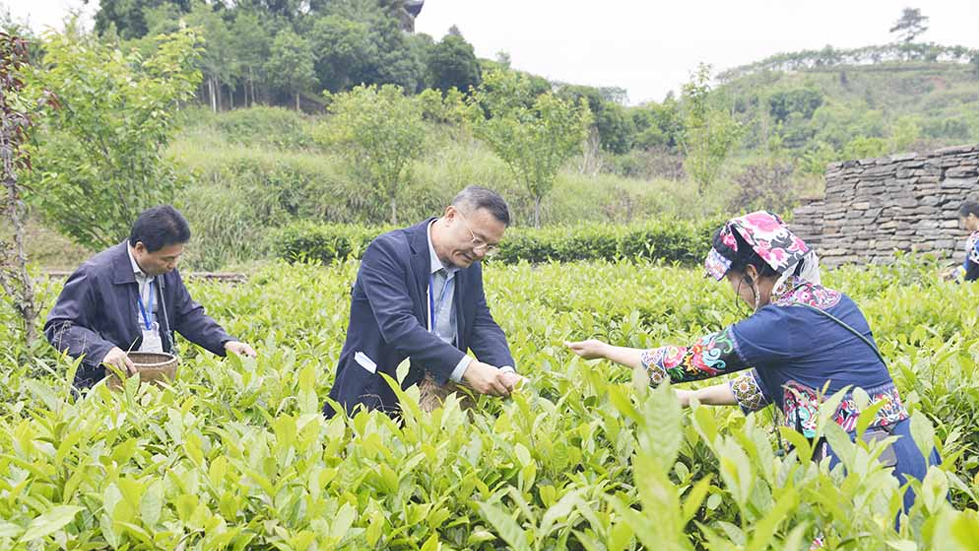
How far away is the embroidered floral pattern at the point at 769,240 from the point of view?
85.7 inches

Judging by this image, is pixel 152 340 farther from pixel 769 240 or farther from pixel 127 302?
pixel 769 240

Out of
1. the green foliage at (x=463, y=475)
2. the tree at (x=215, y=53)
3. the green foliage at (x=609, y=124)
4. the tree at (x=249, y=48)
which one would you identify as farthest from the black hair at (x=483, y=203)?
the tree at (x=249, y=48)

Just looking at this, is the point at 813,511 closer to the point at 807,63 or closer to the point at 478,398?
the point at 478,398

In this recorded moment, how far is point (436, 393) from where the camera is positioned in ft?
8.86

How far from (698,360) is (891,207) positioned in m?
12.3

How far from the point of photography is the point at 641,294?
5.44 meters

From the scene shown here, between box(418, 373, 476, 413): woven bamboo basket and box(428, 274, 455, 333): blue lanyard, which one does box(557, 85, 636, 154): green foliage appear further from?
box(418, 373, 476, 413): woven bamboo basket

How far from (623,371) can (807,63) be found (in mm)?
77425

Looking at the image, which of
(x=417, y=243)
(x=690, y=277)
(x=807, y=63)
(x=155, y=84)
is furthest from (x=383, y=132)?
(x=807, y=63)

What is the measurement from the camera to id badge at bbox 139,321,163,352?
141 inches

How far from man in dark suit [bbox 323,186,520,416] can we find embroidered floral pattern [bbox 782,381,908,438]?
105cm

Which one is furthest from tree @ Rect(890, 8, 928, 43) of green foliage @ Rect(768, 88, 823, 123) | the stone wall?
the stone wall

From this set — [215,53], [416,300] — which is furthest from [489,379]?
[215,53]

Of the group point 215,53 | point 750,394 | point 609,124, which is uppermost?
point 215,53
